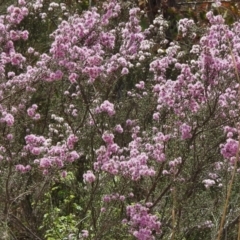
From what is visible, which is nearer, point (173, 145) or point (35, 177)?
point (173, 145)

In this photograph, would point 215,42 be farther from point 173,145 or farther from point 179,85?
point 173,145

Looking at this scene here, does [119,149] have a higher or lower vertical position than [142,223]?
higher

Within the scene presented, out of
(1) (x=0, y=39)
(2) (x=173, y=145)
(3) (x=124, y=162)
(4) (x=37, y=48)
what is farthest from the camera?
(4) (x=37, y=48)

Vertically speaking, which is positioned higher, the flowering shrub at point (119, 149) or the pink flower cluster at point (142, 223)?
the flowering shrub at point (119, 149)

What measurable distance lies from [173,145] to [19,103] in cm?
108

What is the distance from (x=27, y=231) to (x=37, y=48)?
281 cm

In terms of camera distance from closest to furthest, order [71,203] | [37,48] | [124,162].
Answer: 1. [124,162]
2. [71,203]
3. [37,48]

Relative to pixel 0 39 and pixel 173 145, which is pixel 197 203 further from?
pixel 0 39

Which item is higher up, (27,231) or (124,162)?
(124,162)

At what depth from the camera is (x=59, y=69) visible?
3.67m

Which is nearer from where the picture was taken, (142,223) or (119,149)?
(142,223)

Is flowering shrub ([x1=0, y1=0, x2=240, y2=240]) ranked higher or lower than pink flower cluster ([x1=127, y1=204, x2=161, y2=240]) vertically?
higher

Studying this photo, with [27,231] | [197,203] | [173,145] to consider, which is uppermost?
[173,145]

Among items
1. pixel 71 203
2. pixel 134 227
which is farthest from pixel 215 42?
pixel 71 203
